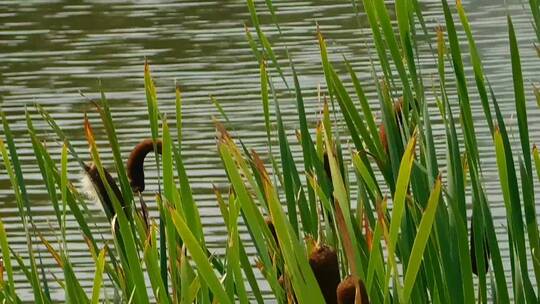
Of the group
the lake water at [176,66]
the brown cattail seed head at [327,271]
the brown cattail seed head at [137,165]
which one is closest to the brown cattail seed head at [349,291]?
the brown cattail seed head at [327,271]

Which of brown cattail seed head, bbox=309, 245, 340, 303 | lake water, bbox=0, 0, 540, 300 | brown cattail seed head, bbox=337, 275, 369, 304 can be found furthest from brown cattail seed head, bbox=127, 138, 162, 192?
lake water, bbox=0, 0, 540, 300

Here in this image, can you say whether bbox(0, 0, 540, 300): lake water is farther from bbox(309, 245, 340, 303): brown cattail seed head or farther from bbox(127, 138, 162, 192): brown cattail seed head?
bbox(309, 245, 340, 303): brown cattail seed head

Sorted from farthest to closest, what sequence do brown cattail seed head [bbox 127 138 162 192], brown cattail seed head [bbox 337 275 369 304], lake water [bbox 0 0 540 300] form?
lake water [bbox 0 0 540 300] → brown cattail seed head [bbox 127 138 162 192] → brown cattail seed head [bbox 337 275 369 304]

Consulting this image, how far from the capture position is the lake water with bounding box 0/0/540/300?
5.33 meters

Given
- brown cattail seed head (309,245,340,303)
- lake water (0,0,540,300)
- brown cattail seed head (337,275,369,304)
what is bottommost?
brown cattail seed head (337,275,369,304)

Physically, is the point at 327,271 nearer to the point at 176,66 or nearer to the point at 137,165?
the point at 137,165

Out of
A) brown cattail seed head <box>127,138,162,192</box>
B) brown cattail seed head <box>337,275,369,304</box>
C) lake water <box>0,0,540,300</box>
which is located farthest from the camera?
lake water <box>0,0,540,300</box>

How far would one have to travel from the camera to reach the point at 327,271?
148 centimetres

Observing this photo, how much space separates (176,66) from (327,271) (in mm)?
6154

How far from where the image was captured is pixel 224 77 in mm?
7156

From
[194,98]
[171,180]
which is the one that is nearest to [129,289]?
[171,180]

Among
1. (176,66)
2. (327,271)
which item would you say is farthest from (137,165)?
(176,66)

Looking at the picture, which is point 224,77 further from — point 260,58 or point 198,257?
point 198,257

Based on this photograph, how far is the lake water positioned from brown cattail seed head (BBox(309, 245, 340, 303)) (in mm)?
2423
